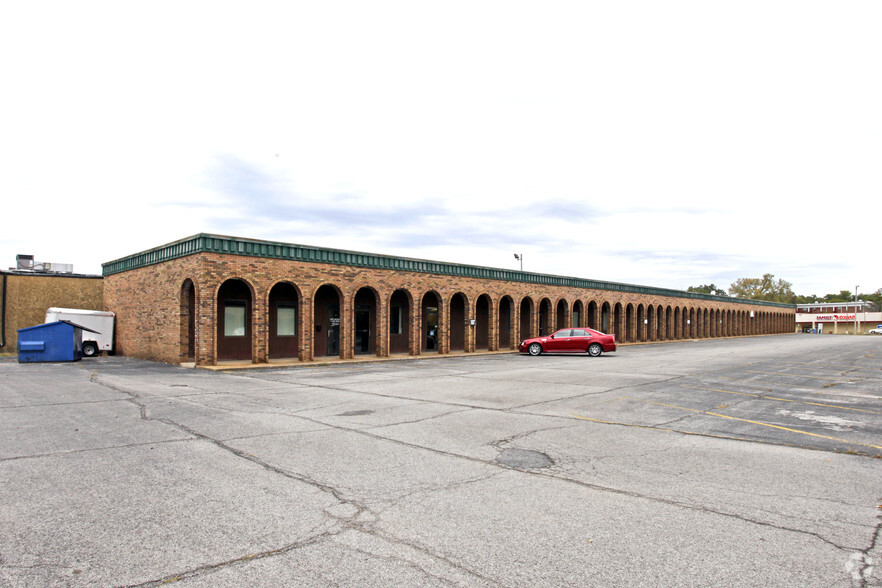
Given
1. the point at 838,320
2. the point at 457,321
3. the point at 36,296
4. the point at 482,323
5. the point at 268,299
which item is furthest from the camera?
the point at 838,320

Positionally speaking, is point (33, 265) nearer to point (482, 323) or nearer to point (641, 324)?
point (482, 323)

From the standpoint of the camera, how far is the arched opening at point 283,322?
24344 mm

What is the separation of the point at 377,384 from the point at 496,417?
6.02 m

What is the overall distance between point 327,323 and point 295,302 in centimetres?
198

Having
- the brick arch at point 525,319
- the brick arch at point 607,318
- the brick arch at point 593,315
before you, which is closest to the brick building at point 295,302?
the brick arch at point 525,319

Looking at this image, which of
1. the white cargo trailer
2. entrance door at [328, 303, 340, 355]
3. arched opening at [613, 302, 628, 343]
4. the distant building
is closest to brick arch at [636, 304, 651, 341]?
arched opening at [613, 302, 628, 343]

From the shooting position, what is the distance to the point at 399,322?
30438 millimetres

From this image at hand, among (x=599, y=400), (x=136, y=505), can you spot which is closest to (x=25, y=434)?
(x=136, y=505)

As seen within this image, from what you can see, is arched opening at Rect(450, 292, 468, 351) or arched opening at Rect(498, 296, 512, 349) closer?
arched opening at Rect(450, 292, 468, 351)

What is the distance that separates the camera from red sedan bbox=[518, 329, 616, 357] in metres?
28.7

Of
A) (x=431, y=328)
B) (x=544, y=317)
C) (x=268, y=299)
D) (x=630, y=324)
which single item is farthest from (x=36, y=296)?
(x=630, y=324)

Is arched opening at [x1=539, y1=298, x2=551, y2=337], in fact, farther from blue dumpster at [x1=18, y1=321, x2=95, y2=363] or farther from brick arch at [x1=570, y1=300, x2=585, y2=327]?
blue dumpster at [x1=18, y1=321, x2=95, y2=363]

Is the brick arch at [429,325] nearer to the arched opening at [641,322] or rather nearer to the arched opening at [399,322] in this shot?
the arched opening at [399,322]

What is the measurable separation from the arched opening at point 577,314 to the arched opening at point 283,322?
23406 mm
